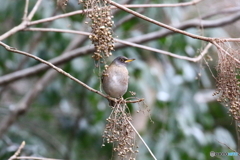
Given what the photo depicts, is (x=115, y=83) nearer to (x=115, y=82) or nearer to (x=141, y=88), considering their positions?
(x=115, y=82)

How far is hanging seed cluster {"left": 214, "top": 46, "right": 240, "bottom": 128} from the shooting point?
2.40 metres


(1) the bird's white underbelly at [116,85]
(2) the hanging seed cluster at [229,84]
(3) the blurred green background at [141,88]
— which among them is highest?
(3) the blurred green background at [141,88]

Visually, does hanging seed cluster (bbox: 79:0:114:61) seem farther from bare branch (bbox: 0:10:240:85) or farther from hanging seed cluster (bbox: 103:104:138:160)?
bare branch (bbox: 0:10:240:85)

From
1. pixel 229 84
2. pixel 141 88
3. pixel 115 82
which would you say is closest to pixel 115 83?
pixel 115 82

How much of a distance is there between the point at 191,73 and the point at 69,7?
2.05 metres

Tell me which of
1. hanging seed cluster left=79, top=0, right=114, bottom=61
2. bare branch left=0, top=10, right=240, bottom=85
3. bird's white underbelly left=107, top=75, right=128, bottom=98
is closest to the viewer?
hanging seed cluster left=79, top=0, right=114, bottom=61

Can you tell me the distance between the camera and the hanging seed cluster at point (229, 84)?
7.87ft

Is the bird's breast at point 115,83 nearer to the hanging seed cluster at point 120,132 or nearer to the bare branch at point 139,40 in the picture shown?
the bare branch at point 139,40

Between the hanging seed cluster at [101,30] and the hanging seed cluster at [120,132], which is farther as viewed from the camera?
the hanging seed cluster at [120,132]

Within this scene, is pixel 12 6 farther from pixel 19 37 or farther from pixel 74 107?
pixel 74 107

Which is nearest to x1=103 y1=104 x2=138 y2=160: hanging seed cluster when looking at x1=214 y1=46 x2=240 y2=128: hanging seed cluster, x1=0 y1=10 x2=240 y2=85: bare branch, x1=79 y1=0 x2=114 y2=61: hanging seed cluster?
x1=79 y1=0 x2=114 y2=61: hanging seed cluster

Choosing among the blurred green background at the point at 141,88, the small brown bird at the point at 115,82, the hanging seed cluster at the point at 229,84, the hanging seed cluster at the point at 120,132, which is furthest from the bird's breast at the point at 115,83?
the hanging seed cluster at the point at 229,84

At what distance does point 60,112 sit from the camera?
24.9 ft

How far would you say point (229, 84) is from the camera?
2471mm
